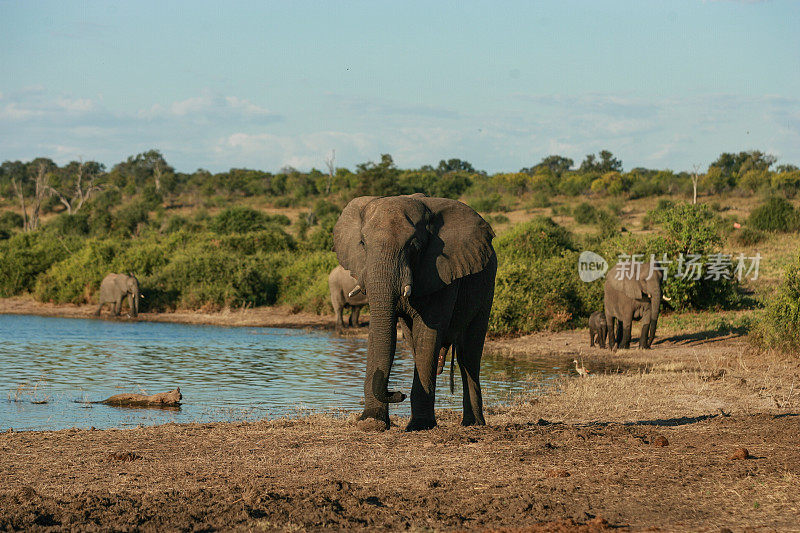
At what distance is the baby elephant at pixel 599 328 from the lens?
66.4 ft

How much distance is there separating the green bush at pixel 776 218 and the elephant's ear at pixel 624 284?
22.5m

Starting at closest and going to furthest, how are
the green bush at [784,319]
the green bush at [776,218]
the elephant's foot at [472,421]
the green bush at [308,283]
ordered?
the elephant's foot at [472,421], the green bush at [784,319], the green bush at [308,283], the green bush at [776,218]

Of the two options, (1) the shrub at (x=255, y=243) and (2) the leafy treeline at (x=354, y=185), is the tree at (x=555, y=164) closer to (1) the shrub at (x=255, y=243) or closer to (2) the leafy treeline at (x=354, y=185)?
(2) the leafy treeline at (x=354, y=185)

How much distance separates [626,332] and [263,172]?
268 feet

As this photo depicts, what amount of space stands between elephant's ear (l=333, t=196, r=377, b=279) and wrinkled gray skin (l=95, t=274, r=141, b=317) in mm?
20283

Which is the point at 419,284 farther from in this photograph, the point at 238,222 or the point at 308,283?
the point at 238,222

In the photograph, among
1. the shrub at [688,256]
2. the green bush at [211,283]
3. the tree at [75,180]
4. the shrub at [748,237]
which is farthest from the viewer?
the tree at [75,180]

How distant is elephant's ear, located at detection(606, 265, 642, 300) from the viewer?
19906 millimetres

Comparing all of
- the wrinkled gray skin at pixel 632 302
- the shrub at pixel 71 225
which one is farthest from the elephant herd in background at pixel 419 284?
the shrub at pixel 71 225

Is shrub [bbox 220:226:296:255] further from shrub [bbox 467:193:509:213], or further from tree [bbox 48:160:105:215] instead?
tree [bbox 48:160:105:215]

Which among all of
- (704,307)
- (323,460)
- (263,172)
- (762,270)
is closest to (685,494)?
(323,460)

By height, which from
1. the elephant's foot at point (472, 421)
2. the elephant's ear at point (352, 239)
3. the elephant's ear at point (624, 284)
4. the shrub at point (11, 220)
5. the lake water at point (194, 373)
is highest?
the shrub at point (11, 220)

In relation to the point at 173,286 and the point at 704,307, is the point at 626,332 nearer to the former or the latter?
the point at 704,307

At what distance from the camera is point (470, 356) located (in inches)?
392
